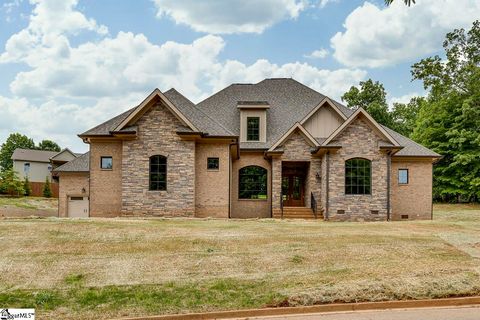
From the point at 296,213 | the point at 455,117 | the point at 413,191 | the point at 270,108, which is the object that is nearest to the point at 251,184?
the point at 296,213

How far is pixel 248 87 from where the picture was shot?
29.5 metres

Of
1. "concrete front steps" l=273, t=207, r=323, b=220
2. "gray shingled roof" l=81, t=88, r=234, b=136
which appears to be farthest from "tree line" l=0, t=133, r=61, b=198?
"concrete front steps" l=273, t=207, r=323, b=220

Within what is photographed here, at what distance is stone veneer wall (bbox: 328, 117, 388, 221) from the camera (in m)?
21.9

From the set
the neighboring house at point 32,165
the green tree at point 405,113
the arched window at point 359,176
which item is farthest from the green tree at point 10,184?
the green tree at point 405,113

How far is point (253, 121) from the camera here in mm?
26031

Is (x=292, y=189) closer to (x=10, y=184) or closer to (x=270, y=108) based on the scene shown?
(x=270, y=108)

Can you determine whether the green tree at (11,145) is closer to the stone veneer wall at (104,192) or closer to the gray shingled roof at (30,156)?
the gray shingled roof at (30,156)

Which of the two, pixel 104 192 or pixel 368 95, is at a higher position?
pixel 368 95

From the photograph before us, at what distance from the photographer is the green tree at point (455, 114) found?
1388 inches

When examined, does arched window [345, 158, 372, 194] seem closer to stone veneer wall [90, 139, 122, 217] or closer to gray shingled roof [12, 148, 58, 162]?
stone veneer wall [90, 139, 122, 217]

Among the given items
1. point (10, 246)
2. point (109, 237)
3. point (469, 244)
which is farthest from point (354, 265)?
point (10, 246)

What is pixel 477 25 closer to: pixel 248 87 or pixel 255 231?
pixel 248 87

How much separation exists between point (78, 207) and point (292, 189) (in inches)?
513

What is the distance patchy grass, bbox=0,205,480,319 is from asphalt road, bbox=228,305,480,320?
479mm
